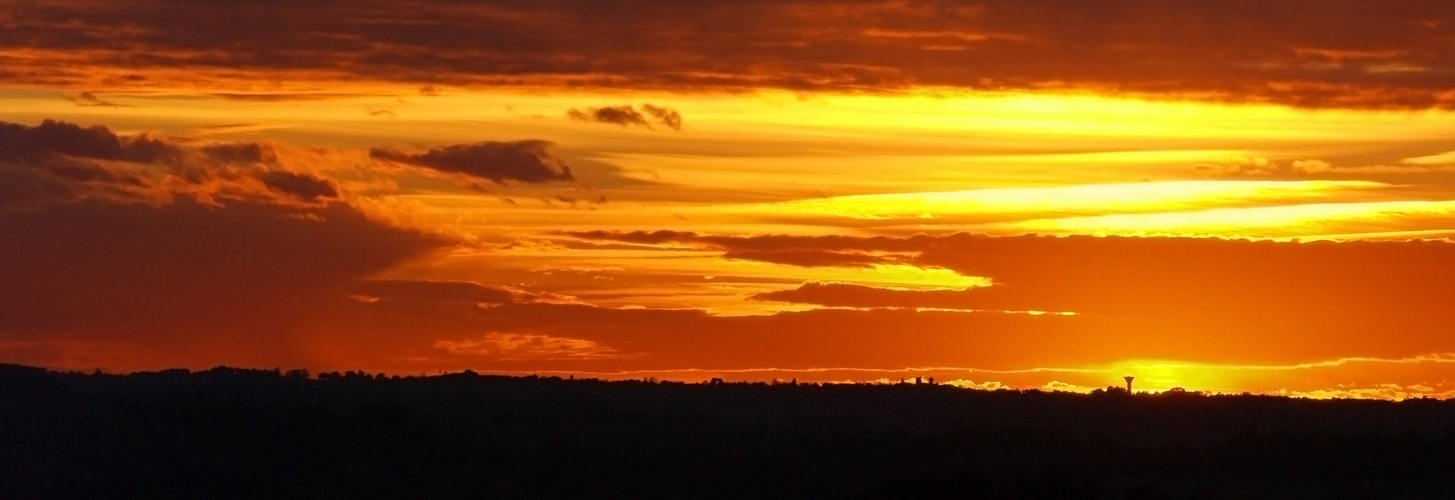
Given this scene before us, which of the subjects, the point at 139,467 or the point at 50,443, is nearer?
the point at 139,467

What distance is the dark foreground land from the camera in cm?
7494

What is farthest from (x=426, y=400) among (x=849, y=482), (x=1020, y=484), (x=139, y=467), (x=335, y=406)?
(x=1020, y=484)

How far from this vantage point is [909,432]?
9669cm

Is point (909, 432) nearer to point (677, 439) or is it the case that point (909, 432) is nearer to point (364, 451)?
point (677, 439)

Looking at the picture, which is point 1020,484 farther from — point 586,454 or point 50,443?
point 50,443

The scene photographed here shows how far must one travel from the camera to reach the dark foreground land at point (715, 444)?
246ft

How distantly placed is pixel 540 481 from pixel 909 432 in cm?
1963

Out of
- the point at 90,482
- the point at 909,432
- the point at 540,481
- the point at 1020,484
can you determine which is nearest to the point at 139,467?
the point at 90,482

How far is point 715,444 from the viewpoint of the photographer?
90.8 m

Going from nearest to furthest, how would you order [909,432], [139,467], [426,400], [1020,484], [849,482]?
1. [1020,484]
2. [849,482]
3. [139,467]
4. [909,432]
5. [426,400]

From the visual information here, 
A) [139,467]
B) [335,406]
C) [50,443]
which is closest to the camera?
[139,467]

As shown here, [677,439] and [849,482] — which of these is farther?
[677,439]

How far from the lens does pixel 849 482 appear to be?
246 ft

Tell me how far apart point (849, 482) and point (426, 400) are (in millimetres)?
48074
